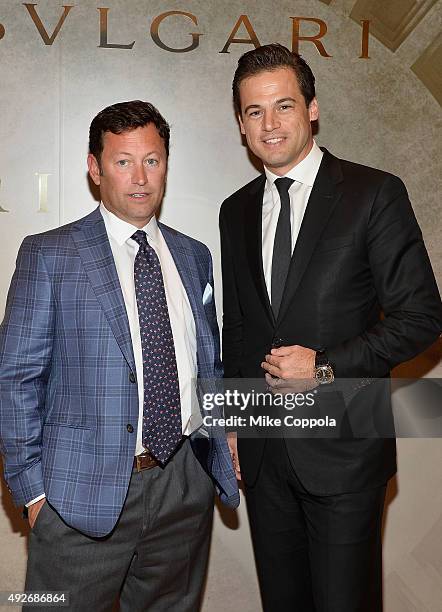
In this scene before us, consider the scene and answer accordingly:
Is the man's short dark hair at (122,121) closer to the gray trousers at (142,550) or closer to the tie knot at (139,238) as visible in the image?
the tie knot at (139,238)

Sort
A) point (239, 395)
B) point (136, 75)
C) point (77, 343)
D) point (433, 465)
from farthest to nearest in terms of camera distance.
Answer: point (433, 465), point (136, 75), point (239, 395), point (77, 343)

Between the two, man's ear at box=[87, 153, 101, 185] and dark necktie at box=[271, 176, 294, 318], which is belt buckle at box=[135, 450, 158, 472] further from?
man's ear at box=[87, 153, 101, 185]

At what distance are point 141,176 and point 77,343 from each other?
53cm

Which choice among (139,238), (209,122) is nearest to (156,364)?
(139,238)

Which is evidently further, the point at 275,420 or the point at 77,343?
the point at 275,420

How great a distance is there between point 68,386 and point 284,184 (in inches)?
A: 36.2

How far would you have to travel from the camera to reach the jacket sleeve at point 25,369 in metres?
2.21

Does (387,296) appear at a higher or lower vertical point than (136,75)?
lower

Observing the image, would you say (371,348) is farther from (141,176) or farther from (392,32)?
(392,32)

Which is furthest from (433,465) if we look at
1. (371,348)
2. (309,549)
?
(371,348)

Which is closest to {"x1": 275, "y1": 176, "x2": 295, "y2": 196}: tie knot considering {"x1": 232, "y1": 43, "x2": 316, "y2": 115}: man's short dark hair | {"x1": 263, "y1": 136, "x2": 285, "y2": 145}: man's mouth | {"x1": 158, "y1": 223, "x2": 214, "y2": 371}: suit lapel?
{"x1": 263, "y1": 136, "x2": 285, "y2": 145}: man's mouth

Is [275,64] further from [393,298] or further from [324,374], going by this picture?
[324,374]

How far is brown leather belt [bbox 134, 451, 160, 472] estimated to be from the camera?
90.1 inches

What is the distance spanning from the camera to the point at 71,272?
2.25 m
